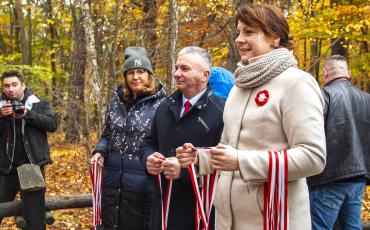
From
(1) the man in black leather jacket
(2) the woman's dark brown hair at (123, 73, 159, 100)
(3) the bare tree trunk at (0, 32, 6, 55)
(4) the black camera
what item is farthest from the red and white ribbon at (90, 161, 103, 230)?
(3) the bare tree trunk at (0, 32, 6, 55)

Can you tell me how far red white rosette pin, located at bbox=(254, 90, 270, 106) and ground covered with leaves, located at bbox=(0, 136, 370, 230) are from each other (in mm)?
5301

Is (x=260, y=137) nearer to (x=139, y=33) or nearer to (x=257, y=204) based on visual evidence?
(x=257, y=204)

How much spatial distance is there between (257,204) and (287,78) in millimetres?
639

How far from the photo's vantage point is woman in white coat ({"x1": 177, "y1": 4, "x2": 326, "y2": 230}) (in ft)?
6.86

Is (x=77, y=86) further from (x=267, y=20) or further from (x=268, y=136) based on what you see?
(x=268, y=136)

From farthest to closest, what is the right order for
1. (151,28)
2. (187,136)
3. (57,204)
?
(151,28)
(57,204)
(187,136)

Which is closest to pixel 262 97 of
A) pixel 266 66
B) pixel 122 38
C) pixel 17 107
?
pixel 266 66

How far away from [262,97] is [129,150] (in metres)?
1.92

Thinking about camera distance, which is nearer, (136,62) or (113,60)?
(136,62)

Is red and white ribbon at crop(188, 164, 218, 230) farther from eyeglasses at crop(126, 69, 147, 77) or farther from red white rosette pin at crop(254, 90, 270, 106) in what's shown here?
eyeglasses at crop(126, 69, 147, 77)

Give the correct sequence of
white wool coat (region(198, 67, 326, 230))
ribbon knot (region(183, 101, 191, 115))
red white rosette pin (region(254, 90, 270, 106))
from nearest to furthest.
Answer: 1. white wool coat (region(198, 67, 326, 230))
2. red white rosette pin (region(254, 90, 270, 106))
3. ribbon knot (region(183, 101, 191, 115))

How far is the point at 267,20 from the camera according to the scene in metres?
2.28

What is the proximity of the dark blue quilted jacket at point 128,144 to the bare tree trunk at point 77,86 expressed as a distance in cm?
369

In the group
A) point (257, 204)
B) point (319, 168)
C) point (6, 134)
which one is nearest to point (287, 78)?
point (319, 168)
